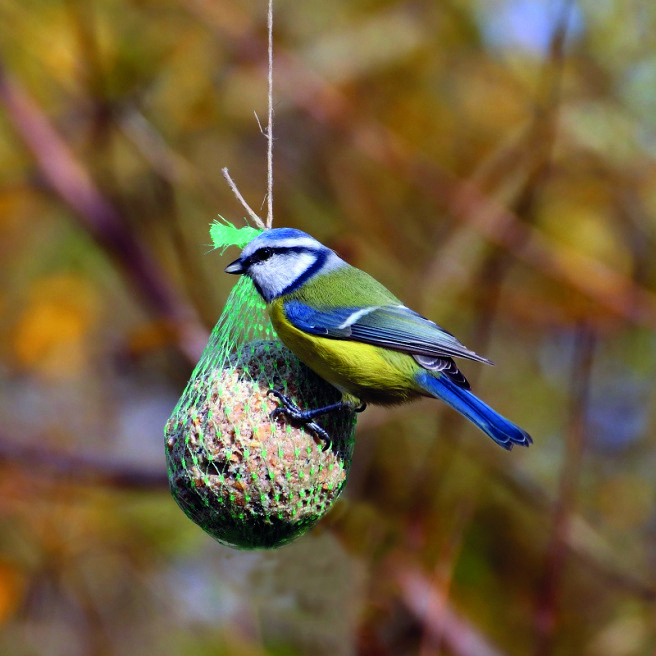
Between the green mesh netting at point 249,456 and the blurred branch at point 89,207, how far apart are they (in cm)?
147

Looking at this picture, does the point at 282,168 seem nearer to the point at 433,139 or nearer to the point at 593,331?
the point at 433,139

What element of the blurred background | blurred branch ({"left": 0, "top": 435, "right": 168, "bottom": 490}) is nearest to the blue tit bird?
the blurred background

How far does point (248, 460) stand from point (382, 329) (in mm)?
650

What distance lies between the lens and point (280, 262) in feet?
8.77

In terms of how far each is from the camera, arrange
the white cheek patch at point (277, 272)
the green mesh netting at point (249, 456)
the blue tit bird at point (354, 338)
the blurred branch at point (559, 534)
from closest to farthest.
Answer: the green mesh netting at point (249, 456) < the blue tit bird at point (354, 338) < the white cheek patch at point (277, 272) < the blurred branch at point (559, 534)

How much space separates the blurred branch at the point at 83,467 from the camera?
12.2ft

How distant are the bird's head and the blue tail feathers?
1.80 feet

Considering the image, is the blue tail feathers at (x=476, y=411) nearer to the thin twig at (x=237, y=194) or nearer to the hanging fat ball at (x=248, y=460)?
the hanging fat ball at (x=248, y=460)

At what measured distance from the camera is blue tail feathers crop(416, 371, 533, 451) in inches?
90.6

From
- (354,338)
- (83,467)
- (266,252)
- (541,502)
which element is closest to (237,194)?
(266,252)

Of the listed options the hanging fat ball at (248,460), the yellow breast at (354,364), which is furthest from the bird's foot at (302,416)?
the yellow breast at (354,364)

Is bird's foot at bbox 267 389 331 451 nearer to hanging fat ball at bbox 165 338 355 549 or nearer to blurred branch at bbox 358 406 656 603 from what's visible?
hanging fat ball at bbox 165 338 355 549

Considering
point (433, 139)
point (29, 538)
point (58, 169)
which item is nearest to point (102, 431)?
point (29, 538)

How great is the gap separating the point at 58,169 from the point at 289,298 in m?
1.84
